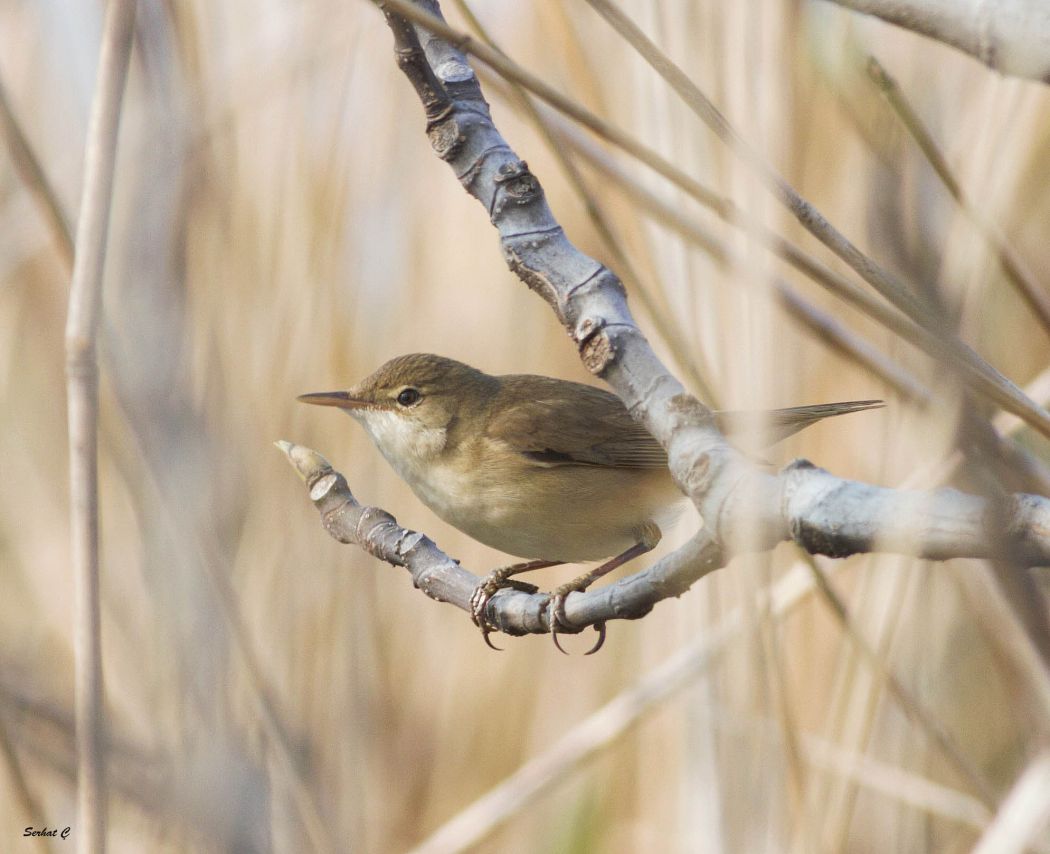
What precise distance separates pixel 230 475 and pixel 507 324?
1.15 m

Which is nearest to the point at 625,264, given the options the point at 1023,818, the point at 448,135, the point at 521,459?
the point at 448,135

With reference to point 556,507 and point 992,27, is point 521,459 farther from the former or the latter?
point 992,27

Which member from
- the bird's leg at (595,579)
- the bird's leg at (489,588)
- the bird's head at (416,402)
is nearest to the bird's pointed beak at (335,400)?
the bird's head at (416,402)

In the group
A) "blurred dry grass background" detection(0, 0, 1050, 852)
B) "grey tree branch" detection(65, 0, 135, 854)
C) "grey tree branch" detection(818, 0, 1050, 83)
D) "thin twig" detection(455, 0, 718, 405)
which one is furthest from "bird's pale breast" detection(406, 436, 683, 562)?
"grey tree branch" detection(818, 0, 1050, 83)

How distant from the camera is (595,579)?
6.52ft

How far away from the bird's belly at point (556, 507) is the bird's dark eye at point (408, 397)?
249 mm

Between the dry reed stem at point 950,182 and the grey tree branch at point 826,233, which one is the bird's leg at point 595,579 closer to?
the grey tree branch at point 826,233

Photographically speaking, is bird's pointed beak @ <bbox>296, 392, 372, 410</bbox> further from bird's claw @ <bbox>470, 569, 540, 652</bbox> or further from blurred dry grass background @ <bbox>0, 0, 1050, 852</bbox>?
bird's claw @ <bbox>470, 569, 540, 652</bbox>

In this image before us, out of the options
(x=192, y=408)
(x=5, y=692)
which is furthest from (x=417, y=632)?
(x=5, y=692)

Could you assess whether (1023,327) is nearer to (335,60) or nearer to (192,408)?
(335,60)

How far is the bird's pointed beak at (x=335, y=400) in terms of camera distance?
2.23 meters

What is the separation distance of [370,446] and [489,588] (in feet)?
4.00

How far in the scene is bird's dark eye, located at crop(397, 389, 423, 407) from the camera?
2.54 meters

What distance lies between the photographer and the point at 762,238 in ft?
4.33
